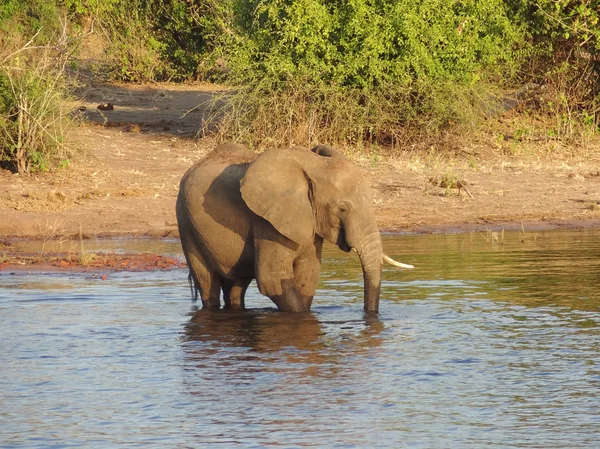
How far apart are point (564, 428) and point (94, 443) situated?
2.49m

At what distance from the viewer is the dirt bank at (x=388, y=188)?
594 inches

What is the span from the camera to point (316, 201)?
901 centimetres

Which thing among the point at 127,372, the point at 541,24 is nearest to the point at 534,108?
the point at 541,24

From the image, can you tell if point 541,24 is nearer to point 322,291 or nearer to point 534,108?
point 534,108

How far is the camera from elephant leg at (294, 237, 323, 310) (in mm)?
9359

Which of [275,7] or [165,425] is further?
[275,7]

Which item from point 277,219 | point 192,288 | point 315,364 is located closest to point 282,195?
point 277,219

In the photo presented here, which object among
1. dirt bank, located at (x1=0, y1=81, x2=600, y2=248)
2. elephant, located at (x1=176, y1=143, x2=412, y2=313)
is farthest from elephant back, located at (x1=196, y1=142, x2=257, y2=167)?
dirt bank, located at (x1=0, y1=81, x2=600, y2=248)

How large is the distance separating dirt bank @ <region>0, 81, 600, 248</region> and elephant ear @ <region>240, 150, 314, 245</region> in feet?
18.2

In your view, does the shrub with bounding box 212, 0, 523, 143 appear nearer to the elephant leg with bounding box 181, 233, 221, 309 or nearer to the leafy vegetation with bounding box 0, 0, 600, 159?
the leafy vegetation with bounding box 0, 0, 600, 159

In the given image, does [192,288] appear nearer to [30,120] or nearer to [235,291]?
[235,291]

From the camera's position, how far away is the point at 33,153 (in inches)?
645

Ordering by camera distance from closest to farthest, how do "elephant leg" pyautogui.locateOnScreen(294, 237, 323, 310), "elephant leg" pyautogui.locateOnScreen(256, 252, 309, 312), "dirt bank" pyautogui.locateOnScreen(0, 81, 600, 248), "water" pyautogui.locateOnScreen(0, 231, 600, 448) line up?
"water" pyautogui.locateOnScreen(0, 231, 600, 448), "elephant leg" pyautogui.locateOnScreen(256, 252, 309, 312), "elephant leg" pyautogui.locateOnScreen(294, 237, 323, 310), "dirt bank" pyautogui.locateOnScreen(0, 81, 600, 248)

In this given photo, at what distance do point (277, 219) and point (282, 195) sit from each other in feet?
0.61
